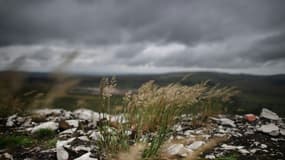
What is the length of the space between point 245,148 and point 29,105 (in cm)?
433

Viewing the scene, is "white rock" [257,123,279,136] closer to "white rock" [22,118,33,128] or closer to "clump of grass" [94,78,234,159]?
"clump of grass" [94,78,234,159]

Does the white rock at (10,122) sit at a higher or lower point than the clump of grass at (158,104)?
lower

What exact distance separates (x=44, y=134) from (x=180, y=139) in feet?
11.0

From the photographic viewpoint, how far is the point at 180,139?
4035mm

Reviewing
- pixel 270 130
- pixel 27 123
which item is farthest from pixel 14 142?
pixel 270 130

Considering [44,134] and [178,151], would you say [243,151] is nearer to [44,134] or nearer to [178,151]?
[178,151]

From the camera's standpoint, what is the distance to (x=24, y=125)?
21.4 feet

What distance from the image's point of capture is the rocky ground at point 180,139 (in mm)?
3703

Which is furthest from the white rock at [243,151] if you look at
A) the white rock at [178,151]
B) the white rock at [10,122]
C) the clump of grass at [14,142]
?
the white rock at [10,122]

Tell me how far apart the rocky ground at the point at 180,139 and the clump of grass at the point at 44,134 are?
0.48 feet

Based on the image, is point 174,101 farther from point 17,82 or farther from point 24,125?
point 24,125

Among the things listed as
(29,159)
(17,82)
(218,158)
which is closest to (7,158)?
(29,159)

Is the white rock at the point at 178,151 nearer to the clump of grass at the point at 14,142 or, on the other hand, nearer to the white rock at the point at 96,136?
the white rock at the point at 96,136

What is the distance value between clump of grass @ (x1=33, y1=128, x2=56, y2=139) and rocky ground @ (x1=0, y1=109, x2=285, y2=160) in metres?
0.15
